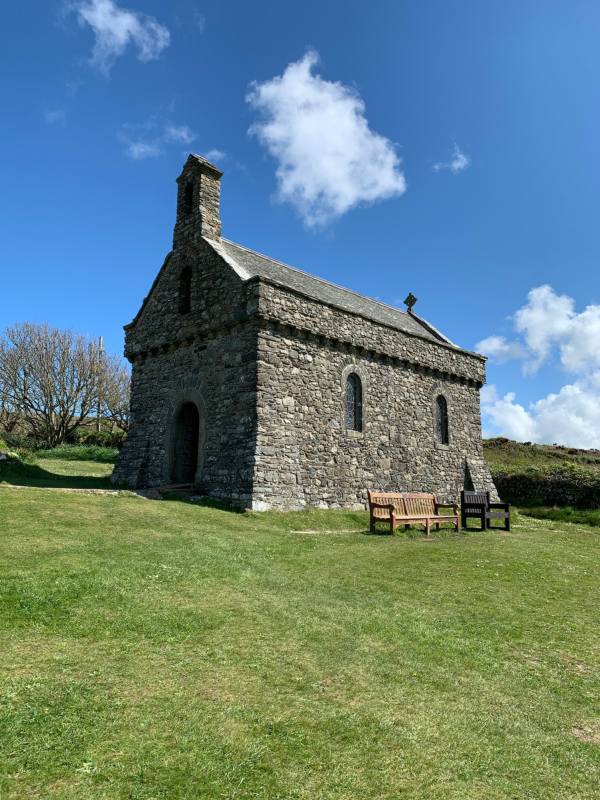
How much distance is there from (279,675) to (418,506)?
36.3ft

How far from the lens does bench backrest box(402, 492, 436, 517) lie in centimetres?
1521

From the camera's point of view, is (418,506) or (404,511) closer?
(404,511)

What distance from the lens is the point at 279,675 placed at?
5.18 meters

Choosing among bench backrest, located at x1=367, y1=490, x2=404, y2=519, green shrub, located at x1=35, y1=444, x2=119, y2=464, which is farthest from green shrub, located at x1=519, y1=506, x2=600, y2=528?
green shrub, located at x1=35, y1=444, x2=119, y2=464

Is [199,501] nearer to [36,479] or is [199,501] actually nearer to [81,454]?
[36,479]

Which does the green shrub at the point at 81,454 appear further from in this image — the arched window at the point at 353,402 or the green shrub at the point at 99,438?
the arched window at the point at 353,402

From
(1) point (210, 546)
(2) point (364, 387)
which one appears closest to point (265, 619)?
(1) point (210, 546)

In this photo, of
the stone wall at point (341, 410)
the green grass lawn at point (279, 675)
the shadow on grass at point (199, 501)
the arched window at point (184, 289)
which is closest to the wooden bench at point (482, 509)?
the stone wall at point (341, 410)

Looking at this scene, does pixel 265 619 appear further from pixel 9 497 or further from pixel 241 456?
pixel 241 456

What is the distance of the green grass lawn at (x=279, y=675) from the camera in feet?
12.2

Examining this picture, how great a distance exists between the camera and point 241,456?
50.7ft

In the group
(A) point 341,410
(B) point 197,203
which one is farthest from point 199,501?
(B) point 197,203

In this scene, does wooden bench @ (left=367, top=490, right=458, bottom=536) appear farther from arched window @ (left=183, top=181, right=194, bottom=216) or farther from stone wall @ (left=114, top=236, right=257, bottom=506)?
arched window @ (left=183, top=181, right=194, bottom=216)

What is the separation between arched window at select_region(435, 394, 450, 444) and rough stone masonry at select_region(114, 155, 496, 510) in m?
0.08
